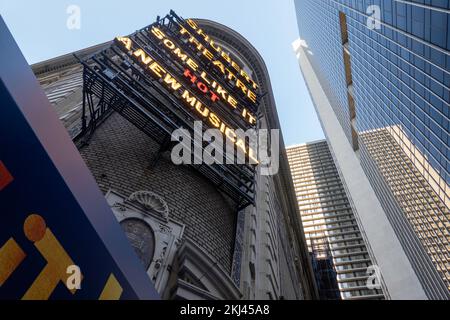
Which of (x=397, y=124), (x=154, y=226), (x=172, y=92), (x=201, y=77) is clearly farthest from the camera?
(x=397, y=124)

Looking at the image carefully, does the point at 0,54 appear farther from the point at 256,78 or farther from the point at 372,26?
the point at 372,26

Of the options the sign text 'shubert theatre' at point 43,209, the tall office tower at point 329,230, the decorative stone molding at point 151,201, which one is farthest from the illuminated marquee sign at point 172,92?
the tall office tower at point 329,230

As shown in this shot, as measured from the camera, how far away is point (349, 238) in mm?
106438

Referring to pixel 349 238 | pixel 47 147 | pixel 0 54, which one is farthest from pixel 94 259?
pixel 349 238

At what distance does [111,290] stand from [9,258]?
1986mm

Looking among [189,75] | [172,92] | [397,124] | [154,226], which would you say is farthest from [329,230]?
[154,226]

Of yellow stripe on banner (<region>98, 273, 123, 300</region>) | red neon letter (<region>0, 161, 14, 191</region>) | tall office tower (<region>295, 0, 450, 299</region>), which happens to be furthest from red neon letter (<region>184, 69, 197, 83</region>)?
tall office tower (<region>295, 0, 450, 299</region>)

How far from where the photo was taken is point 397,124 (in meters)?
55.8

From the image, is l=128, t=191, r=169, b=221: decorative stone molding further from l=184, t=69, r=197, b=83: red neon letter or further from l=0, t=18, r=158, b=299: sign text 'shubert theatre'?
l=184, t=69, r=197, b=83: red neon letter

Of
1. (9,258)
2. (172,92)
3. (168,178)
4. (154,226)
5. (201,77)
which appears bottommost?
(9,258)

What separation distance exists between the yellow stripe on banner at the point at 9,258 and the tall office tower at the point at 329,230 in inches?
3022

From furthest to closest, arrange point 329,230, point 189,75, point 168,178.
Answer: point 329,230 < point 189,75 < point 168,178

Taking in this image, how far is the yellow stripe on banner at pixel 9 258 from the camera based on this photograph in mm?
4172

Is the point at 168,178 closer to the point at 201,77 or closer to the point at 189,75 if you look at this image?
the point at 189,75
